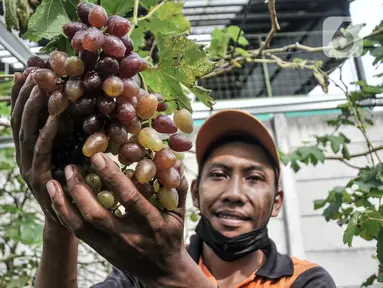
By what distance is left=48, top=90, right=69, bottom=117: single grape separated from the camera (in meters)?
0.57

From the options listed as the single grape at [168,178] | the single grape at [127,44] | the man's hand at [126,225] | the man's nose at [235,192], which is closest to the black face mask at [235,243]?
the man's nose at [235,192]

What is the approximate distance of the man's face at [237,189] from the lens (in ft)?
4.51

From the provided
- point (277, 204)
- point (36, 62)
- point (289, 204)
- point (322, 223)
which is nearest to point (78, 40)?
point (36, 62)

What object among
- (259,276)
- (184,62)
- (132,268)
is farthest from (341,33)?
(132,268)

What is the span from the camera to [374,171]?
1795mm

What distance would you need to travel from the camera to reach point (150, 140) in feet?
1.96

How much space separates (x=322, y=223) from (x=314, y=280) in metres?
2.62

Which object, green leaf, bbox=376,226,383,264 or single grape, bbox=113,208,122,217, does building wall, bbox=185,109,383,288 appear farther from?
single grape, bbox=113,208,122,217

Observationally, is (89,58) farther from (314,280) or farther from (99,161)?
(314,280)

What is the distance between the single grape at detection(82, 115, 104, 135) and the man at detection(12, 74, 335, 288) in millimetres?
40

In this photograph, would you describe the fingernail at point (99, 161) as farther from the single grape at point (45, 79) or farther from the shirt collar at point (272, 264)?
the shirt collar at point (272, 264)

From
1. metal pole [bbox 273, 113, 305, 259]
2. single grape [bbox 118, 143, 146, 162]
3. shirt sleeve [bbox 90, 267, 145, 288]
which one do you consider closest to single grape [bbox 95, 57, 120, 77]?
single grape [bbox 118, 143, 146, 162]

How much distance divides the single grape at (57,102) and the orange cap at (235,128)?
0.96 metres

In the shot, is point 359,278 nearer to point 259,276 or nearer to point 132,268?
point 259,276
